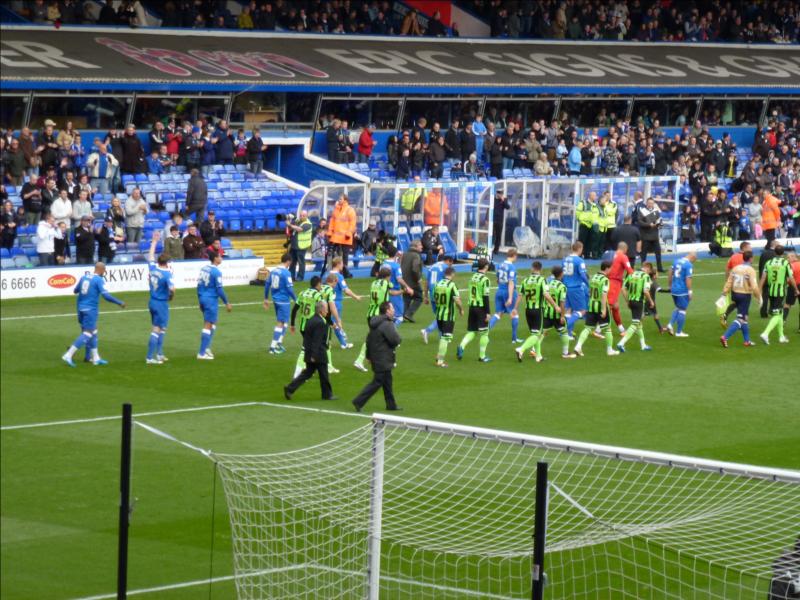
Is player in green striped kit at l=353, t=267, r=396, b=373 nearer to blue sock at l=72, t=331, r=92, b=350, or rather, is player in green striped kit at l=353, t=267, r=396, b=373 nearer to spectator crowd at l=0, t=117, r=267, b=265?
blue sock at l=72, t=331, r=92, b=350

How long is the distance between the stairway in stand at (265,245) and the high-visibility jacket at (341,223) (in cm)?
218

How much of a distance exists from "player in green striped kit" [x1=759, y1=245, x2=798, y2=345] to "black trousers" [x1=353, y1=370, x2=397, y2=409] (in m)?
10.1

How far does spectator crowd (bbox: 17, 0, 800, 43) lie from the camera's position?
38.5 meters

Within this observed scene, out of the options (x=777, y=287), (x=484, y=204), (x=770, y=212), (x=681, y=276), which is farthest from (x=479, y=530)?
(x=770, y=212)

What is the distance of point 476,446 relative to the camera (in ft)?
55.8

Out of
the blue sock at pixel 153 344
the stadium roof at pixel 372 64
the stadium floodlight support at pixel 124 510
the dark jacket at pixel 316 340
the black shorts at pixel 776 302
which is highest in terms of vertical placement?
the stadium roof at pixel 372 64

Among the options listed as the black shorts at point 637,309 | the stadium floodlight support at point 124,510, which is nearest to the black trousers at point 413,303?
the black shorts at point 637,309

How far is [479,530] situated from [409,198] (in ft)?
77.3

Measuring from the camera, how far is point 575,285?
25609 mm

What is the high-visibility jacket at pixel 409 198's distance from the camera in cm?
3588

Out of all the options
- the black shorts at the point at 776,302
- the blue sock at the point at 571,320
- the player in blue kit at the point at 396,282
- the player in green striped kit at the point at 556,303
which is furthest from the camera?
the black shorts at the point at 776,302

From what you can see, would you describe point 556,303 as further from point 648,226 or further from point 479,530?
point 648,226

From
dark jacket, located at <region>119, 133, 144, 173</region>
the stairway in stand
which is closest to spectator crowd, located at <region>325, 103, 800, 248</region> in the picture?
the stairway in stand

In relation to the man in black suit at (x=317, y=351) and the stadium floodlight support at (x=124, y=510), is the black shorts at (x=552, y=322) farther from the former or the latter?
the stadium floodlight support at (x=124, y=510)
